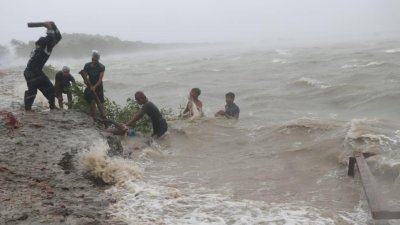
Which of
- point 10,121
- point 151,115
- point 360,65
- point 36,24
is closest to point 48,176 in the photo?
point 10,121

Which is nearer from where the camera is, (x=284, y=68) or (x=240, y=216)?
(x=240, y=216)

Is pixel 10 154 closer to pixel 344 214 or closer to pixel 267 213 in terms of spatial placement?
pixel 267 213

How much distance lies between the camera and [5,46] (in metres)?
51.7

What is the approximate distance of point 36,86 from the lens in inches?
358

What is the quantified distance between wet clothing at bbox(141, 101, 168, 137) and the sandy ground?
1109 millimetres

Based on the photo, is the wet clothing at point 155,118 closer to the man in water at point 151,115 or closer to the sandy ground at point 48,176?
the man in water at point 151,115

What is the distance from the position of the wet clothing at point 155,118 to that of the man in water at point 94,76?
1.15m

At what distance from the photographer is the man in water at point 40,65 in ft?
28.3

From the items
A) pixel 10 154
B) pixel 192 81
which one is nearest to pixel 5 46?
pixel 192 81

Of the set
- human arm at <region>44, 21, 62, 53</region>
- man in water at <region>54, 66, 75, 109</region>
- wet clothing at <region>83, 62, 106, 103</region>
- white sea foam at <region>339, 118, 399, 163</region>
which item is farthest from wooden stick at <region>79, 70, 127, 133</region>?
white sea foam at <region>339, 118, 399, 163</region>

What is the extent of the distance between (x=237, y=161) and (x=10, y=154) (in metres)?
3.68

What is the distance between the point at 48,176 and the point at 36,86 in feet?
12.9

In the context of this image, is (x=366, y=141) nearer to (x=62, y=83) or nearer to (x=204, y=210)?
(x=204, y=210)

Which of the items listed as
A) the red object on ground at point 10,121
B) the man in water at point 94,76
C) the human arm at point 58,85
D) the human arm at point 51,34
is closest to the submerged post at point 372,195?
the man in water at point 94,76
